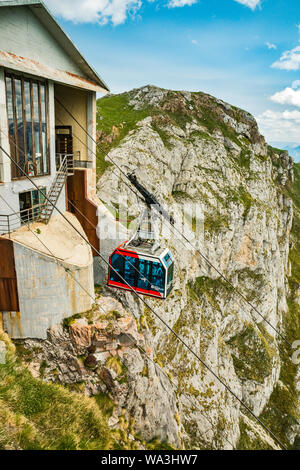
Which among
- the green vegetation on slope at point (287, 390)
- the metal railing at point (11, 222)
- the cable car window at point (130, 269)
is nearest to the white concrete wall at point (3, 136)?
the metal railing at point (11, 222)

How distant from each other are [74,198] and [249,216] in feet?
137

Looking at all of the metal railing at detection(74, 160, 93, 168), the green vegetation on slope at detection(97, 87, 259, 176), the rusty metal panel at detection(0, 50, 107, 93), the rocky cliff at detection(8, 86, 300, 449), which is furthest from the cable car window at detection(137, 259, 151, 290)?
the green vegetation on slope at detection(97, 87, 259, 176)

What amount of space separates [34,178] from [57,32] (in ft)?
32.5

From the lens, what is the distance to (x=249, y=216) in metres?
54.0

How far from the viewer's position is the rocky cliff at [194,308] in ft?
53.3

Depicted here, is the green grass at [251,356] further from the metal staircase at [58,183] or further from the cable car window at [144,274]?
the metal staircase at [58,183]

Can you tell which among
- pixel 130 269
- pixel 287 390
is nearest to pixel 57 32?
pixel 130 269

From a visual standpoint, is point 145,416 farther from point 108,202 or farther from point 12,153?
point 108,202

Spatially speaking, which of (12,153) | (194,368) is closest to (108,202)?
(12,153)

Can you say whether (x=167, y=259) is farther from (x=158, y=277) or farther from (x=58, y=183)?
(x=58, y=183)

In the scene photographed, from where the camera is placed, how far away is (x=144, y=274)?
672 inches

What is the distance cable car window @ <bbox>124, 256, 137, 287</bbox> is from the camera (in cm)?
1722

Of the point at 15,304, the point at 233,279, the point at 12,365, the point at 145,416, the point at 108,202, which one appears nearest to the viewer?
the point at 12,365

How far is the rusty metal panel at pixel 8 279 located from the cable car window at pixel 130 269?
22.0 ft
